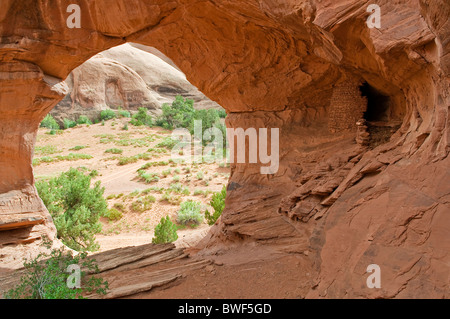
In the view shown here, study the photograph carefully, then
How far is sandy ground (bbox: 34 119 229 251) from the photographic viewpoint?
14602 mm

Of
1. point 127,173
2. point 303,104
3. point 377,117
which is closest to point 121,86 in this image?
point 127,173

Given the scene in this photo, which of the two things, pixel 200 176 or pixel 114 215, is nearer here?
pixel 114 215

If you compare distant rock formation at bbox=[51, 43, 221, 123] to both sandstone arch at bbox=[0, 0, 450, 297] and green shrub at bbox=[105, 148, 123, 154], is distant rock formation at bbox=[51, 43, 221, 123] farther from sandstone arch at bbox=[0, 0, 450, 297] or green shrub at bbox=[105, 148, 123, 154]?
sandstone arch at bbox=[0, 0, 450, 297]

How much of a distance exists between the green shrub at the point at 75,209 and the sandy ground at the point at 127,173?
3.39ft

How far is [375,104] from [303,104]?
1.72m

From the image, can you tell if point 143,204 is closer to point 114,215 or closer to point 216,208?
point 114,215

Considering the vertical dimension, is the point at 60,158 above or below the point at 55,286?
above

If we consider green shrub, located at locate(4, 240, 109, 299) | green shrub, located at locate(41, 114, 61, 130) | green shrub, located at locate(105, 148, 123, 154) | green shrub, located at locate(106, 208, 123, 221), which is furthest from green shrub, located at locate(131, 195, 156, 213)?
green shrub, located at locate(41, 114, 61, 130)

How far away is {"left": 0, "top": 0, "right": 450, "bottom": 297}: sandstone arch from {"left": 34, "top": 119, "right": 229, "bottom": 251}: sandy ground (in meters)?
4.14

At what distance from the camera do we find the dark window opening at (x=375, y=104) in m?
6.93

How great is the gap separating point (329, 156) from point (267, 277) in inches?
129

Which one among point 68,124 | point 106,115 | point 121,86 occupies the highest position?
point 121,86

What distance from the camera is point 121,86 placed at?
3094cm

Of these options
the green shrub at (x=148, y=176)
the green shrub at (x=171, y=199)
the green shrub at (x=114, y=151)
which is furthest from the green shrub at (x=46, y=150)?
the green shrub at (x=171, y=199)
